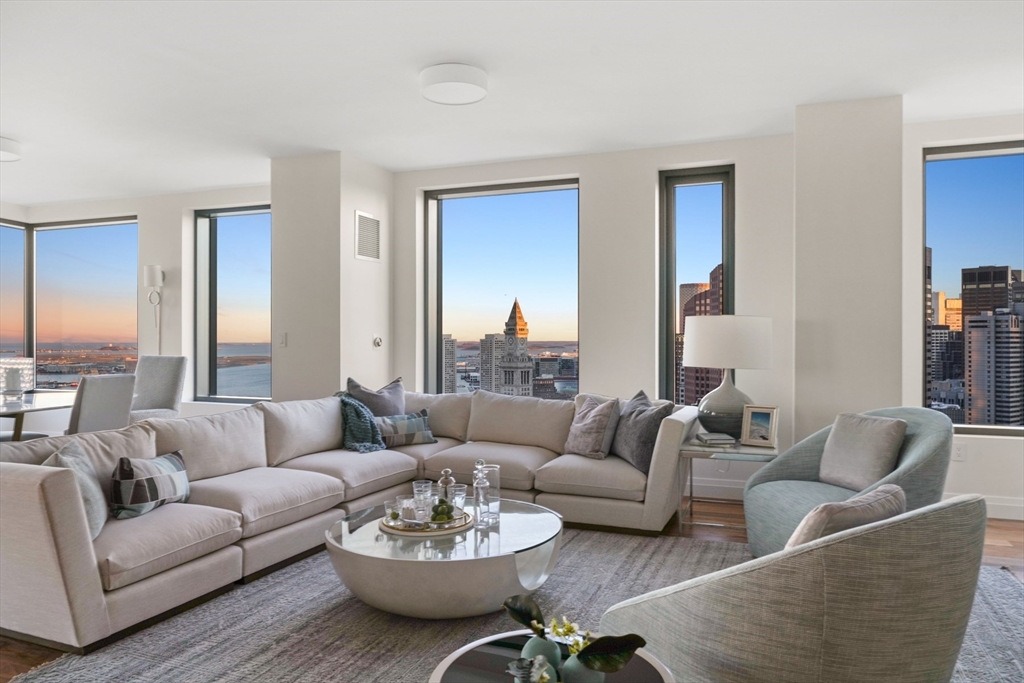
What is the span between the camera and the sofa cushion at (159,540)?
2.57m

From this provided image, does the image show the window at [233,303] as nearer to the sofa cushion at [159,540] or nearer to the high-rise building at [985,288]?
the sofa cushion at [159,540]

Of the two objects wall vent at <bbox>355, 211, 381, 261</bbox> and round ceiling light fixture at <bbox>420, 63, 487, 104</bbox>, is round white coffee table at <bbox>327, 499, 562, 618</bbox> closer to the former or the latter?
round ceiling light fixture at <bbox>420, 63, 487, 104</bbox>

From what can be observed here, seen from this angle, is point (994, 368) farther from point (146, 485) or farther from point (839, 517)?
point (146, 485)

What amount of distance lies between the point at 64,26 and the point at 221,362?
4242 millimetres

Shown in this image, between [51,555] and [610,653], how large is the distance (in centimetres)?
210

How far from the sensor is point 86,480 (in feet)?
8.86

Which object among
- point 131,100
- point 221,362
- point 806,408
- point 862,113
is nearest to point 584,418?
point 806,408

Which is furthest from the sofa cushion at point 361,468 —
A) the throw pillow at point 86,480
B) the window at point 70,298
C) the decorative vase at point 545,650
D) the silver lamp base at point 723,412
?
the window at point 70,298

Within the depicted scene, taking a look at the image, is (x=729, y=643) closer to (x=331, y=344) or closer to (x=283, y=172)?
(x=331, y=344)

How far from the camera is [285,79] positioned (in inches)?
153

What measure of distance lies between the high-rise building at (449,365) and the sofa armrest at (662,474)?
8.63 ft

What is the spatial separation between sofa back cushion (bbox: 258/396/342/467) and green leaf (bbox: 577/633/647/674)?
10.3ft

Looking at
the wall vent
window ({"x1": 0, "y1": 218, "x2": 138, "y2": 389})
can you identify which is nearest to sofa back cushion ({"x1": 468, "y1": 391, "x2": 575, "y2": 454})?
the wall vent

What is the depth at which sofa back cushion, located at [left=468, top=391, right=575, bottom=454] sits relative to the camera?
475 cm
